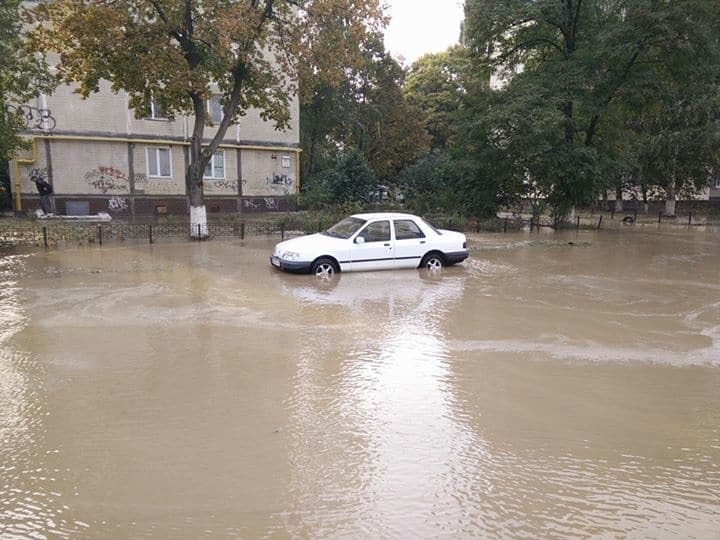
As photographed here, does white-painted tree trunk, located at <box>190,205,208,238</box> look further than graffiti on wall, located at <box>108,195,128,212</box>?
No

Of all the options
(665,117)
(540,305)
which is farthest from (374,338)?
(665,117)

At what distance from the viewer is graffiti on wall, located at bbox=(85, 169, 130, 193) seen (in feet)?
84.7

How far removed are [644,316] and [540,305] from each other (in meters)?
1.61

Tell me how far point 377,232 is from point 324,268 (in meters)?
1.45

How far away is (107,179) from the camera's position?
2611 centimetres

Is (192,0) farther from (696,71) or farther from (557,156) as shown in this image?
(696,71)

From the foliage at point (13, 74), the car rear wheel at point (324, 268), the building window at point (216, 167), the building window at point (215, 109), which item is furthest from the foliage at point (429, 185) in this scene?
the foliage at point (13, 74)

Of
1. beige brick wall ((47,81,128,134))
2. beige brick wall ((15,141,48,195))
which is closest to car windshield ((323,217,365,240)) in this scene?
→ beige brick wall ((47,81,128,134))

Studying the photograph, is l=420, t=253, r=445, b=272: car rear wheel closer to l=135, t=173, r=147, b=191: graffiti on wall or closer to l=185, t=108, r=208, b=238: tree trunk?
l=185, t=108, r=208, b=238: tree trunk

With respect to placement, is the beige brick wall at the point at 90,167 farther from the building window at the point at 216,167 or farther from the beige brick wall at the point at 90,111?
the building window at the point at 216,167

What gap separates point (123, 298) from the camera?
32.2 feet

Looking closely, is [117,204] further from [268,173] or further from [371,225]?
[371,225]

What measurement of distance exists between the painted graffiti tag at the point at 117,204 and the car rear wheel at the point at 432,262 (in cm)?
1828

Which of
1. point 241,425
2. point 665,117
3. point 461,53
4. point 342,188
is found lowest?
point 241,425
